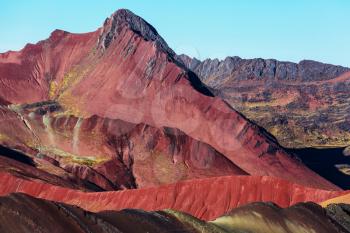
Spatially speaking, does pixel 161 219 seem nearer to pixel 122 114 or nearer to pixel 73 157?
pixel 73 157

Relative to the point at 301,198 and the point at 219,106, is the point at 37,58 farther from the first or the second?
the point at 301,198

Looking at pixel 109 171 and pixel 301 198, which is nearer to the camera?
pixel 301 198

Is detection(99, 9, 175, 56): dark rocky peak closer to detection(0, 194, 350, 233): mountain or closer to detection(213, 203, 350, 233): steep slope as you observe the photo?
detection(213, 203, 350, 233): steep slope

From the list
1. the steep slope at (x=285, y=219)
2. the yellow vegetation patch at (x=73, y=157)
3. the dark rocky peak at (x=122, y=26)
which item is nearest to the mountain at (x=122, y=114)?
the yellow vegetation patch at (x=73, y=157)

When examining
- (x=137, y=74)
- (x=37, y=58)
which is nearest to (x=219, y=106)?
(x=137, y=74)

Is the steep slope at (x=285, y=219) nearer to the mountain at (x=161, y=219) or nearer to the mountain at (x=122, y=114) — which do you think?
the mountain at (x=161, y=219)
